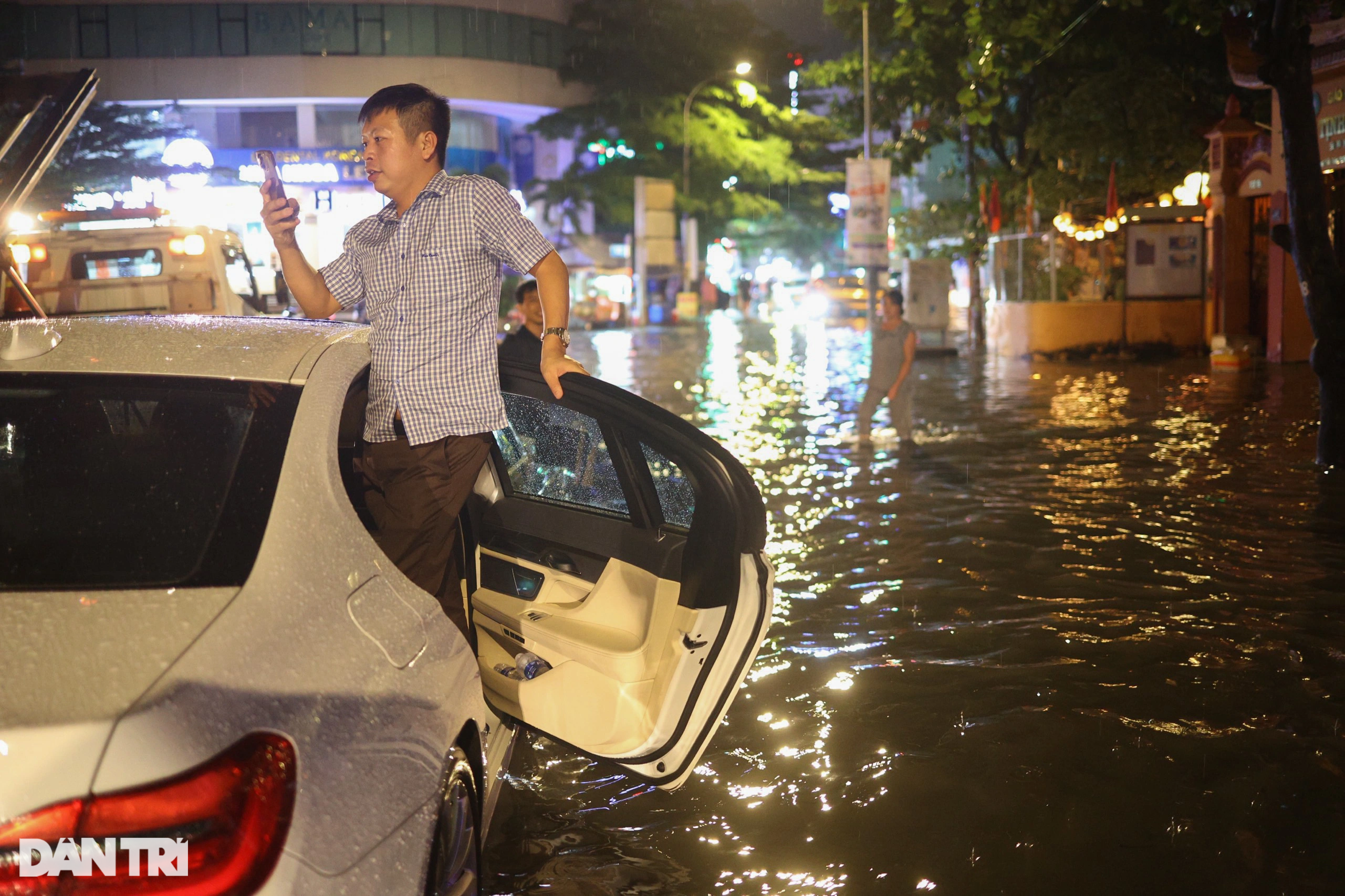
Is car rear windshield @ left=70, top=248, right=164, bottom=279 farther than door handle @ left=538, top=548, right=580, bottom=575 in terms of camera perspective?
Yes

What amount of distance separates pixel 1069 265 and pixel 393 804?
24180mm

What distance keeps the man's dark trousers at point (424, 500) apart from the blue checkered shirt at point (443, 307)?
0.04 meters

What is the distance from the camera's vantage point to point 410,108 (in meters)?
3.48

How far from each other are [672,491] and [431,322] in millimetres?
994

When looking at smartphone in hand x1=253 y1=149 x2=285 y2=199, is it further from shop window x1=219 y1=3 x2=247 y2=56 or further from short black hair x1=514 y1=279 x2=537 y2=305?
shop window x1=219 y1=3 x2=247 y2=56

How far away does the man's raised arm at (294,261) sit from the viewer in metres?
3.58

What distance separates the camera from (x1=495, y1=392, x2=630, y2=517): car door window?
13.4 feet

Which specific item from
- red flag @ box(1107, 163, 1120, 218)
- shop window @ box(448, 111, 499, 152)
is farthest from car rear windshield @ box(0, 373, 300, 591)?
shop window @ box(448, 111, 499, 152)

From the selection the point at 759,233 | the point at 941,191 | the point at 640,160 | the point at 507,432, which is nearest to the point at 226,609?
the point at 507,432

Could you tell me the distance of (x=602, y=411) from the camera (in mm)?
3291

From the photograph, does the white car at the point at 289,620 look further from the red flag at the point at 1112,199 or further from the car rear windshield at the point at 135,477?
the red flag at the point at 1112,199

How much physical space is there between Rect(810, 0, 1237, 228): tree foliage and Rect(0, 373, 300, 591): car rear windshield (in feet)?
64.8

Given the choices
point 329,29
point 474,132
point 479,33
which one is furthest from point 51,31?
point 474,132

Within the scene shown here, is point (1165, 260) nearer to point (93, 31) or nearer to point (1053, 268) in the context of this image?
point (1053, 268)
